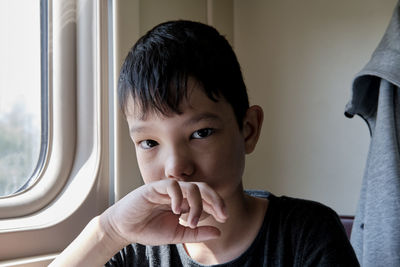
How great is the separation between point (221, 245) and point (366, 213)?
44cm

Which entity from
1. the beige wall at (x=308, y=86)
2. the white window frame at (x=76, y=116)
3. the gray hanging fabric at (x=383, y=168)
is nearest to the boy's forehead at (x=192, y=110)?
the white window frame at (x=76, y=116)

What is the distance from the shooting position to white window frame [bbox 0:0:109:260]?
41.2 inches

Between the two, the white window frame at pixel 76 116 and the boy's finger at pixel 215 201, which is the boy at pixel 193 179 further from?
the white window frame at pixel 76 116

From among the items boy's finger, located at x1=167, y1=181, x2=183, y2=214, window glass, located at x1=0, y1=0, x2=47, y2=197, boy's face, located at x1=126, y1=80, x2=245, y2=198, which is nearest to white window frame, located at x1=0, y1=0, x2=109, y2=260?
window glass, located at x1=0, y1=0, x2=47, y2=197

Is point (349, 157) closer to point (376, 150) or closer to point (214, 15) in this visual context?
point (376, 150)

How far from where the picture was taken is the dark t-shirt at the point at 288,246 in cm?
77

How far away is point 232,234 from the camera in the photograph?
2.78 feet

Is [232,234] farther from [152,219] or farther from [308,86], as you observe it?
[308,86]

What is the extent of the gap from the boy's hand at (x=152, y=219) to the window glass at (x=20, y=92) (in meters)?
0.33

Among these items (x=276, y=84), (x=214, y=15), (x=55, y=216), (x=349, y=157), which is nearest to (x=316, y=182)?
(x=349, y=157)

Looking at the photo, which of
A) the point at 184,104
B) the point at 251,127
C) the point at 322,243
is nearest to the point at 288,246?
the point at 322,243

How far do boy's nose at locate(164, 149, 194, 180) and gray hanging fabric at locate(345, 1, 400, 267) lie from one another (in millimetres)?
571

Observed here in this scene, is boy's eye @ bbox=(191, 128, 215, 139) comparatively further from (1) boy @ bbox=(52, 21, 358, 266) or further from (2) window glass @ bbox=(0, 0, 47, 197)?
(2) window glass @ bbox=(0, 0, 47, 197)

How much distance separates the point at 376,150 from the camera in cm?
109
